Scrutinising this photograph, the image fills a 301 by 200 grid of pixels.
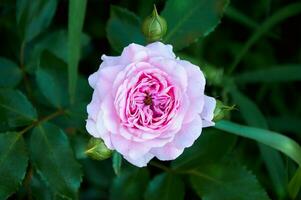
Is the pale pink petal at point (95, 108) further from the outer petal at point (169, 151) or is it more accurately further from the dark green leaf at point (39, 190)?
the dark green leaf at point (39, 190)

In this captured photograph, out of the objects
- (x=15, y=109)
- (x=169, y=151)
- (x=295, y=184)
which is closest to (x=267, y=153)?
(x=295, y=184)

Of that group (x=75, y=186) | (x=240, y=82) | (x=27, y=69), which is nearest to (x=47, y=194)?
(x=75, y=186)

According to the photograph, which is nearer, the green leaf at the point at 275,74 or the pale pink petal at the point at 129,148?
the pale pink petal at the point at 129,148

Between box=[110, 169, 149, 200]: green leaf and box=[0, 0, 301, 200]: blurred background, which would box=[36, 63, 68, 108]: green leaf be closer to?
box=[0, 0, 301, 200]: blurred background

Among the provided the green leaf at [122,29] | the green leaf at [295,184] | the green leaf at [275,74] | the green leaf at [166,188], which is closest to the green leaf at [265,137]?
the green leaf at [295,184]

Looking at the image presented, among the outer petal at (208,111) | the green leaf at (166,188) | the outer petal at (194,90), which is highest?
the outer petal at (194,90)

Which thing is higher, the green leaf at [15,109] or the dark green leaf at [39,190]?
the green leaf at [15,109]

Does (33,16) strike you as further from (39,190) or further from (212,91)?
(212,91)

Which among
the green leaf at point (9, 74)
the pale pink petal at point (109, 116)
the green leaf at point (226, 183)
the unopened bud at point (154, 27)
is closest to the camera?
the pale pink petal at point (109, 116)
